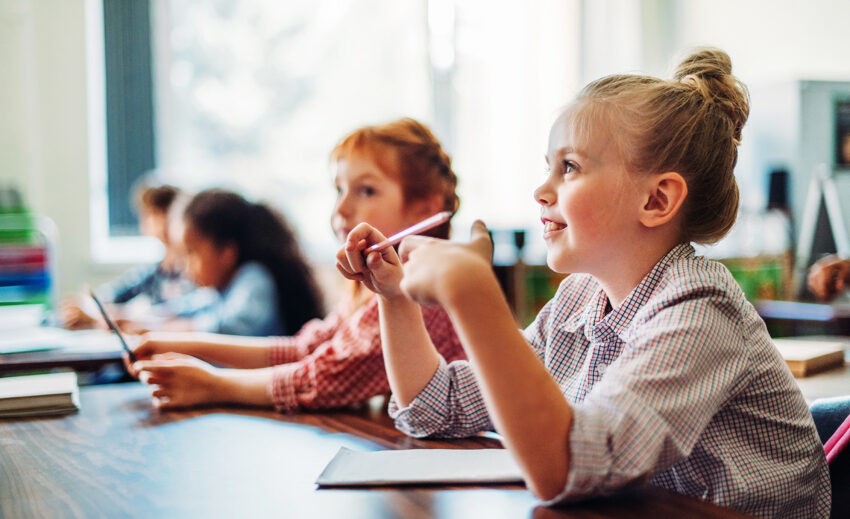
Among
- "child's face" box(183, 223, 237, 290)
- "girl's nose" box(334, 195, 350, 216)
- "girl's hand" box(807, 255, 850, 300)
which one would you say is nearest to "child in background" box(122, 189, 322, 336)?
"child's face" box(183, 223, 237, 290)

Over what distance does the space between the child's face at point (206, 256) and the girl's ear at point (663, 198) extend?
1862 mm

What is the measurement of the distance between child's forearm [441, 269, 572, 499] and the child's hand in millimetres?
326

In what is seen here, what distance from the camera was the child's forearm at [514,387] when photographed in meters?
0.75

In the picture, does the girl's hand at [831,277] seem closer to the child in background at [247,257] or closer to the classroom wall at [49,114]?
the child in background at [247,257]

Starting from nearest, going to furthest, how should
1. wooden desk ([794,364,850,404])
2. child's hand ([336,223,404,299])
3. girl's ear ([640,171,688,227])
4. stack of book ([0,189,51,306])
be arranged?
girl's ear ([640,171,688,227]), child's hand ([336,223,404,299]), wooden desk ([794,364,850,404]), stack of book ([0,189,51,306])

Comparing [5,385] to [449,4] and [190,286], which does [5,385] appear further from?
→ [449,4]

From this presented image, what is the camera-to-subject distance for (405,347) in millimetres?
1098

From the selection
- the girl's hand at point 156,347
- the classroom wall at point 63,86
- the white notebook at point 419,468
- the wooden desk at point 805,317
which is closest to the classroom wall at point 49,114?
the classroom wall at point 63,86

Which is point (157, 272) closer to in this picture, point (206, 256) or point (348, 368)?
point (206, 256)

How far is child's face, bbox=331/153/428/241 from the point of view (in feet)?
4.87

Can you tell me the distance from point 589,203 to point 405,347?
0.31m

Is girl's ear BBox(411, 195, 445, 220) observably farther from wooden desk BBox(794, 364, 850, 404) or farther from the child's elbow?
the child's elbow

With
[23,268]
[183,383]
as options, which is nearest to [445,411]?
[183,383]

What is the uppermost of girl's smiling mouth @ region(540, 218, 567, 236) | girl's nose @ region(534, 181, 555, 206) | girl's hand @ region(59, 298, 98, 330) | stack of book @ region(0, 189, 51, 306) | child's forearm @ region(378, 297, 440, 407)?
girl's nose @ region(534, 181, 555, 206)
